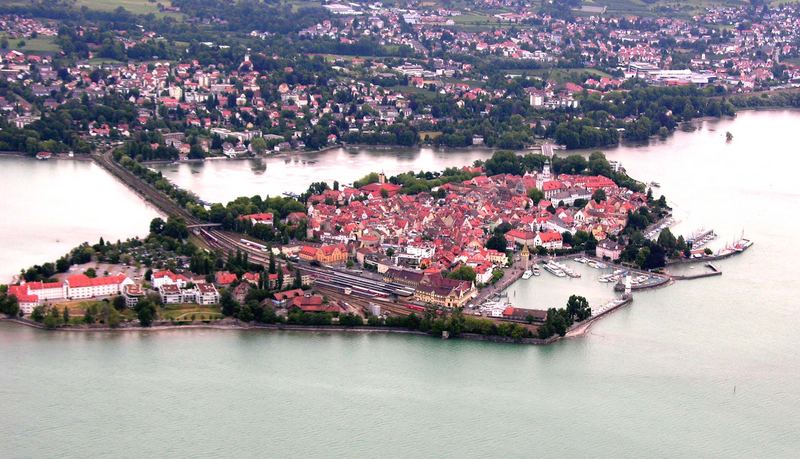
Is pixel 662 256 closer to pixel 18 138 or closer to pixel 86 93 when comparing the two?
pixel 18 138

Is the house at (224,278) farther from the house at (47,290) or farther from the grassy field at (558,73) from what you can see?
the grassy field at (558,73)

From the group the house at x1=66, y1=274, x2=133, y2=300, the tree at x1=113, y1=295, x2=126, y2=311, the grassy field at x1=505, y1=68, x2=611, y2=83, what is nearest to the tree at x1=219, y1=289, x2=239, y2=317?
the tree at x1=113, y1=295, x2=126, y2=311

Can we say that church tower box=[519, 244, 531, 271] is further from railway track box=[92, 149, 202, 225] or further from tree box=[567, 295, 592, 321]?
railway track box=[92, 149, 202, 225]

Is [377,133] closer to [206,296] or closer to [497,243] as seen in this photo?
[497,243]

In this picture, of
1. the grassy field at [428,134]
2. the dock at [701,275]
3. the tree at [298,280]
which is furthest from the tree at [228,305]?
the grassy field at [428,134]

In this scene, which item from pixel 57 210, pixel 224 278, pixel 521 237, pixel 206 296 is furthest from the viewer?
pixel 57 210

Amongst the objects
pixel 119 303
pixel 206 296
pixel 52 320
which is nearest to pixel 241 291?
pixel 206 296

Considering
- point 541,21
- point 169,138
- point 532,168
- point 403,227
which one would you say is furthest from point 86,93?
point 541,21
